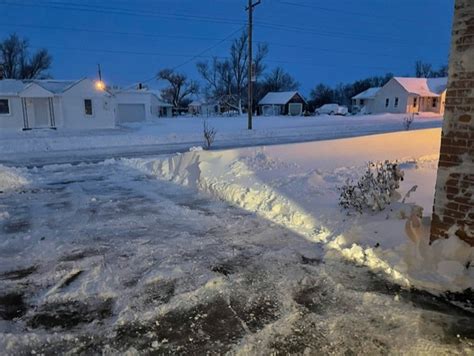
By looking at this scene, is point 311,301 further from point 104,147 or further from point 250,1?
point 250,1

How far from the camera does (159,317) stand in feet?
11.8

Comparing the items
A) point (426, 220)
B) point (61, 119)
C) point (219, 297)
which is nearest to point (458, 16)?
point (426, 220)

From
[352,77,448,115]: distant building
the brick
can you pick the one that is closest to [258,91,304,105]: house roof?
[352,77,448,115]: distant building

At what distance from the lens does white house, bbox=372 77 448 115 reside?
5453 cm

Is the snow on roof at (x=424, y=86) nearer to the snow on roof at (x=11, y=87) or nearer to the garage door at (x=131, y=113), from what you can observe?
the garage door at (x=131, y=113)

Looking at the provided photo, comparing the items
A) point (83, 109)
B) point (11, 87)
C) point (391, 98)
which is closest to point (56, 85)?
point (83, 109)

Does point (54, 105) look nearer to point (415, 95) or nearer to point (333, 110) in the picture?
point (333, 110)

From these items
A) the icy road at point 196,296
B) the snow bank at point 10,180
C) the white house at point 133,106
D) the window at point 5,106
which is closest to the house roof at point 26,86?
the window at point 5,106

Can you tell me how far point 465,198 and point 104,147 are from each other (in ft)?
57.6

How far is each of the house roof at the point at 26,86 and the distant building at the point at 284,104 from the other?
3930cm

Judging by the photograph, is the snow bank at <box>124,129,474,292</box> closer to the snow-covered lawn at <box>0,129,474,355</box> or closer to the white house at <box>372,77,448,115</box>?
the snow-covered lawn at <box>0,129,474,355</box>

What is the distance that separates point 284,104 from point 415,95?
65.9ft

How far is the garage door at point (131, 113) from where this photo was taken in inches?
1700

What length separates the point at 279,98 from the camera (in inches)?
2660
